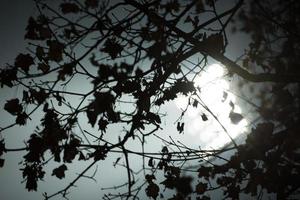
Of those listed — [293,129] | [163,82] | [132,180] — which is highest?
[163,82]

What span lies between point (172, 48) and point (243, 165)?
7.43ft

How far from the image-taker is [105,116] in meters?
2.89

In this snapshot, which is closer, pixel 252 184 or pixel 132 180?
pixel 132 180

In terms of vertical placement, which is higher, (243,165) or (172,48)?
(172,48)

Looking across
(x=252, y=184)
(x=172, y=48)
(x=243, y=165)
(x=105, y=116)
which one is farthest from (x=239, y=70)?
(x=105, y=116)

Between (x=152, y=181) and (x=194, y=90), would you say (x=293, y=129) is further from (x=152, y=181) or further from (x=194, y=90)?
(x=152, y=181)

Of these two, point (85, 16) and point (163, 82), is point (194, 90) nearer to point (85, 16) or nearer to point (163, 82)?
point (163, 82)

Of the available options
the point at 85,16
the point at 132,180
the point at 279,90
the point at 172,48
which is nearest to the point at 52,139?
the point at 132,180

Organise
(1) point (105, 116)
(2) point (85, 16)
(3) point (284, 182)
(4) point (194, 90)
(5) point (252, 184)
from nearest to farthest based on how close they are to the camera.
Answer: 1. (1) point (105, 116)
2. (2) point (85, 16)
3. (3) point (284, 182)
4. (5) point (252, 184)
5. (4) point (194, 90)

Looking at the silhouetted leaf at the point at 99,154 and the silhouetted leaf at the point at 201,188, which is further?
the silhouetted leaf at the point at 201,188

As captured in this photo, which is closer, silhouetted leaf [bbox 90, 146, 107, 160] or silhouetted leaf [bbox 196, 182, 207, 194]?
silhouetted leaf [bbox 90, 146, 107, 160]

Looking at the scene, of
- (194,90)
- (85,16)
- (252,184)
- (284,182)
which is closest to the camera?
(85,16)

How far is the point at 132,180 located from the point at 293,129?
2.53 meters

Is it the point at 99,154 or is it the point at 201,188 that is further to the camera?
the point at 201,188
